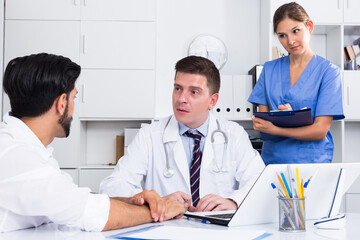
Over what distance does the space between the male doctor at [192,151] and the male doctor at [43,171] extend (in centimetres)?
56

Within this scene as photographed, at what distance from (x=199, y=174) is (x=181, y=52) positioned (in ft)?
6.97

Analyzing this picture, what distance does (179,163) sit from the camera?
1952 mm

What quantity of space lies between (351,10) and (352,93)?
652 mm

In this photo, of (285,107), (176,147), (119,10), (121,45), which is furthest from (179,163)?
(119,10)

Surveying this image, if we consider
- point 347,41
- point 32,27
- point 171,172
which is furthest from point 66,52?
point 347,41

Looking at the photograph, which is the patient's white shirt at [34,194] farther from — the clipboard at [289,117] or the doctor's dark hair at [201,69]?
the clipboard at [289,117]

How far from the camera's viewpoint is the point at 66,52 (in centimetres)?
362

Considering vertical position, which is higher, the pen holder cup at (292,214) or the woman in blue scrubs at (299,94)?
the woman in blue scrubs at (299,94)

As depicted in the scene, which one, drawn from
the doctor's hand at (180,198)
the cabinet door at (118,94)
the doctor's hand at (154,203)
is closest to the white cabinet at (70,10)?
the cabinet door at (118,94)

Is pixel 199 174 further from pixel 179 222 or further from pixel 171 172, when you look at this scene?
pixel 179 222

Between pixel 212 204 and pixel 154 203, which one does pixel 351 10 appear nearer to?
pixel 212 204

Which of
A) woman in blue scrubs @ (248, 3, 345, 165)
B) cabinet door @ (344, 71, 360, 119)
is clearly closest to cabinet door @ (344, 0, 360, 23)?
cabinet door @ (344, 71, 360, 119)

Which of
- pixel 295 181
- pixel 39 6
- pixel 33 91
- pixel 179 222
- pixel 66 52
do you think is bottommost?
pixel 179 222

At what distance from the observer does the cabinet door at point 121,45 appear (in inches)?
143
